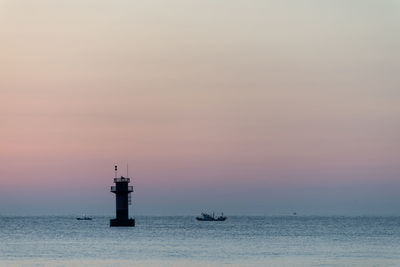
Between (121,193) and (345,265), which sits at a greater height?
(121,193)

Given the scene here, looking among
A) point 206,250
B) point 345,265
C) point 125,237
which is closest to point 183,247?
point 206,250

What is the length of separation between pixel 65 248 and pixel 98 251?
25.2 feet

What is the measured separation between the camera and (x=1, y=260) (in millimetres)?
81938

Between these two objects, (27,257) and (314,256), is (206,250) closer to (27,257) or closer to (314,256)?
(314,256)

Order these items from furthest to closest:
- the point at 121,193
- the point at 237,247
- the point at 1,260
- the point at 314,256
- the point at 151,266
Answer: the point at 121,193, the point at 237,247, the point at 314,256, the point at 1,260, the point at 151,266

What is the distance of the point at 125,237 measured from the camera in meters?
123

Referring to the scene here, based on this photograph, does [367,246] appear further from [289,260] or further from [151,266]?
[151,266]

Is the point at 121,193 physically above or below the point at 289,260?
above

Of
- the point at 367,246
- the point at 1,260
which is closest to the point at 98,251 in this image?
the point at 1,260

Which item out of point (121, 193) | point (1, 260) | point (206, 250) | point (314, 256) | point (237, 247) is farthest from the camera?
point (121, 193)

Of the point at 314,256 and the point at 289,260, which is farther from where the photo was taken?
the point at 314,256

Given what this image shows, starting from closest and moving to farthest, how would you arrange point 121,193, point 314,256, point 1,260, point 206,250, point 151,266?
1. point 151,266
2. point 1,260
3. point 314,256
4. point 206,250
5. point 121,193

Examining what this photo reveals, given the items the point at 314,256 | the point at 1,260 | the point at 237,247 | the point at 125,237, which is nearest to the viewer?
the point at 1,260

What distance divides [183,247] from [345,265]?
2827 centimetres
